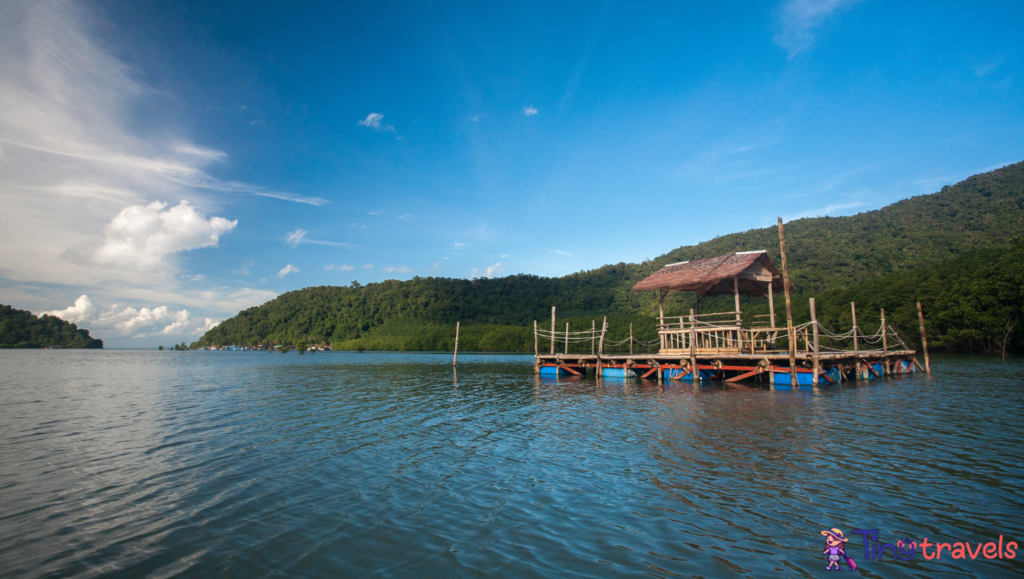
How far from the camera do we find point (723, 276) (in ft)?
73.2

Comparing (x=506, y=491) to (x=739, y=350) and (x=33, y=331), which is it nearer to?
(x=739, y=350)

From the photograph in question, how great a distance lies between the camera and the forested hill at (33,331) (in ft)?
373

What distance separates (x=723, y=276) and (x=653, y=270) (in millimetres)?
90262

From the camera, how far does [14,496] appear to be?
6.71 meters

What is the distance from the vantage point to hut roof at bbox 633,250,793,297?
22828 millimetres

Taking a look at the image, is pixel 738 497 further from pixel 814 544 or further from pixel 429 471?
pixel 429 471

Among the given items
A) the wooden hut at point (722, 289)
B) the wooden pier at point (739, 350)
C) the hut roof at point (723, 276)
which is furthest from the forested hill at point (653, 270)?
the wooden hut at point (722, 289)

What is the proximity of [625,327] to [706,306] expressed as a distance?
48.5 ft

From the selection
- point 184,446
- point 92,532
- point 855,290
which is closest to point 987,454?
point 92,532
